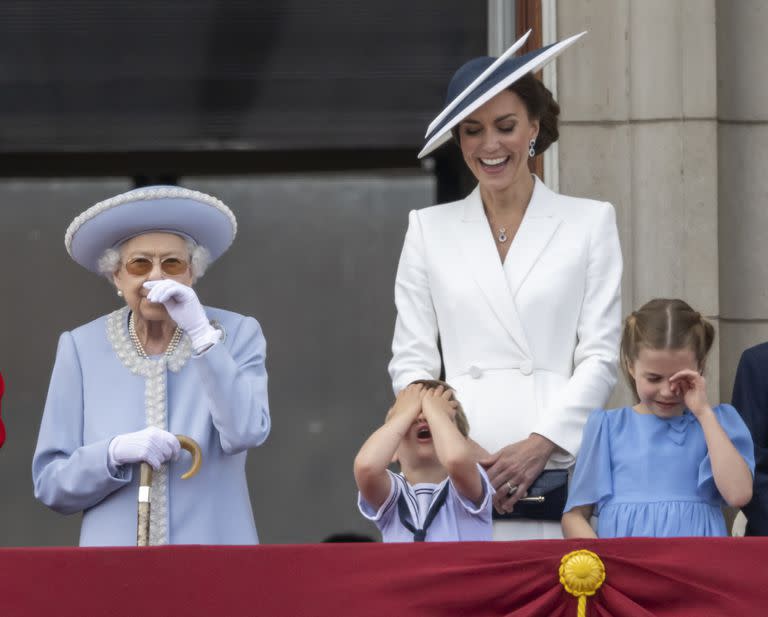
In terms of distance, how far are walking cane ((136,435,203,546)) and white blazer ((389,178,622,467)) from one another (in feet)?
1.97

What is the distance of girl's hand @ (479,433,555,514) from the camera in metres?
4.30

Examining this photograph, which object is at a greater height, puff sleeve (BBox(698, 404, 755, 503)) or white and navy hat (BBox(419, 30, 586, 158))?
white and navy hat (BBox(419, 30, 586, 158))

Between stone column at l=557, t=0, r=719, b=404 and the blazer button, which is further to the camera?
stone column at l=557, t=0, r=719, b=404

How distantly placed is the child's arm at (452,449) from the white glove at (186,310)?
52cm

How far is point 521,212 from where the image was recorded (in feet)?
15.4

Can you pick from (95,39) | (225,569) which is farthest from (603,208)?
(95,39)

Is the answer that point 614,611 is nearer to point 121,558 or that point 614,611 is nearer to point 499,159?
point 121,558

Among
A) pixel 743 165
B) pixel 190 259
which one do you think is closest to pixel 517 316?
pixel 190 259

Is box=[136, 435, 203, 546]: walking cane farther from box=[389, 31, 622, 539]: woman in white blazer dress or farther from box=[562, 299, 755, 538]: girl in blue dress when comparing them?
box=[562, 299, 755, 538]: girl in blue dress

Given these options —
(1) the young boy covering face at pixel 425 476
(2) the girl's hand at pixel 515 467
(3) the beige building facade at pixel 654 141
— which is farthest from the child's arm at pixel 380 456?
(3) the beige building facade at pixel 654 141

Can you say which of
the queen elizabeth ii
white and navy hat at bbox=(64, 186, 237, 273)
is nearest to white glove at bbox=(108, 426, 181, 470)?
the queen elizabeth ii

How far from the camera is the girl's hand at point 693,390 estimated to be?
4094 millimetres

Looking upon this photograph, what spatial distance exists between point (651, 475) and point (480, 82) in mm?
1047

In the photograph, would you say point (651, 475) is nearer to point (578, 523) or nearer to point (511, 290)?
point (578, 523)
